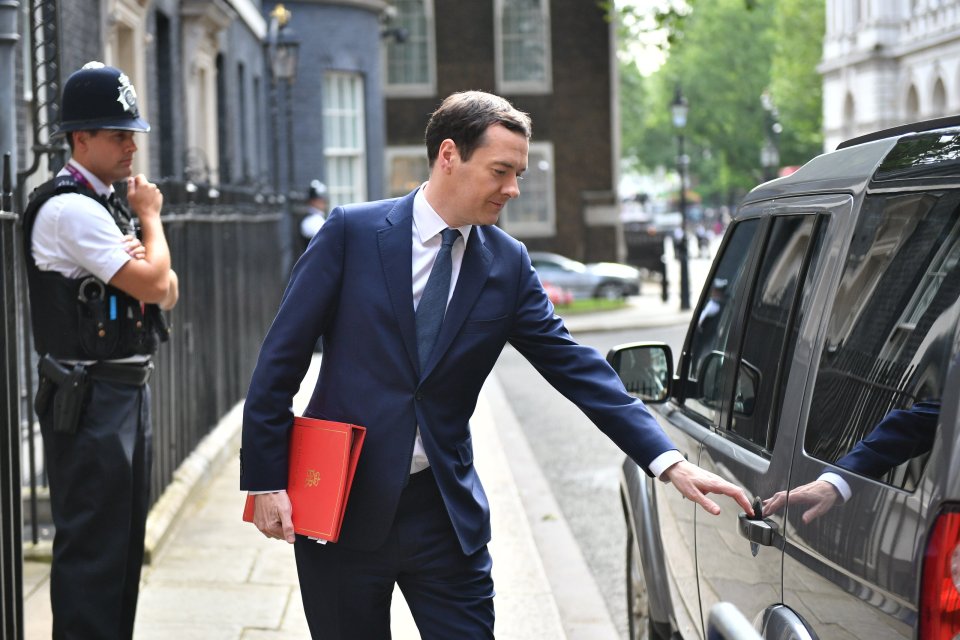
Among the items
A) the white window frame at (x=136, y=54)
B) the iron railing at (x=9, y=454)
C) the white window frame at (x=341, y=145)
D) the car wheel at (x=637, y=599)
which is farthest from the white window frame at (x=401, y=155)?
the iron railing at (x=9, y=454)

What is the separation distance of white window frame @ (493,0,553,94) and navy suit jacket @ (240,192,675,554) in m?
35.0

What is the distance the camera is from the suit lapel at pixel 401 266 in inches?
132

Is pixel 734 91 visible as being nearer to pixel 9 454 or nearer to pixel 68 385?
pixel 9 454

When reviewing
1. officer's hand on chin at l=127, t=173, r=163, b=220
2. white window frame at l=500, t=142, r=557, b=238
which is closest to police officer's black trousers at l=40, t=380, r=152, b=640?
officer's hand on chin at l=127, t=173, r=163, b=220

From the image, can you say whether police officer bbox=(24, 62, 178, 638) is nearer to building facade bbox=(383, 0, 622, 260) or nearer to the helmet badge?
the helmet badge

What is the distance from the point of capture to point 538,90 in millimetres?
37938

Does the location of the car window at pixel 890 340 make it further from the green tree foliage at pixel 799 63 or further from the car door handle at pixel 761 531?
the green tree foliage at pixel 799 63

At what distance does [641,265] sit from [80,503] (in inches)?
1619

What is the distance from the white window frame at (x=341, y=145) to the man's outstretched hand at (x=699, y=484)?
2250cm

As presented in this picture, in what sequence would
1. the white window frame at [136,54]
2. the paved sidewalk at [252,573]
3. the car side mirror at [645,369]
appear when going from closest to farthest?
the car side mirror at [645,369] → the paved sidewalk at [252,573] → the white window frame at [136,54]

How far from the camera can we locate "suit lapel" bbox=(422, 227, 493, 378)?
3.36 m

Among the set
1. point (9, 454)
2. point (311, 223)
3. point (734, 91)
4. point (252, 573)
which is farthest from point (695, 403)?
point (734, 91)

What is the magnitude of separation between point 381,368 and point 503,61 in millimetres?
35712

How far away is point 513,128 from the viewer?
3328 millimetres
